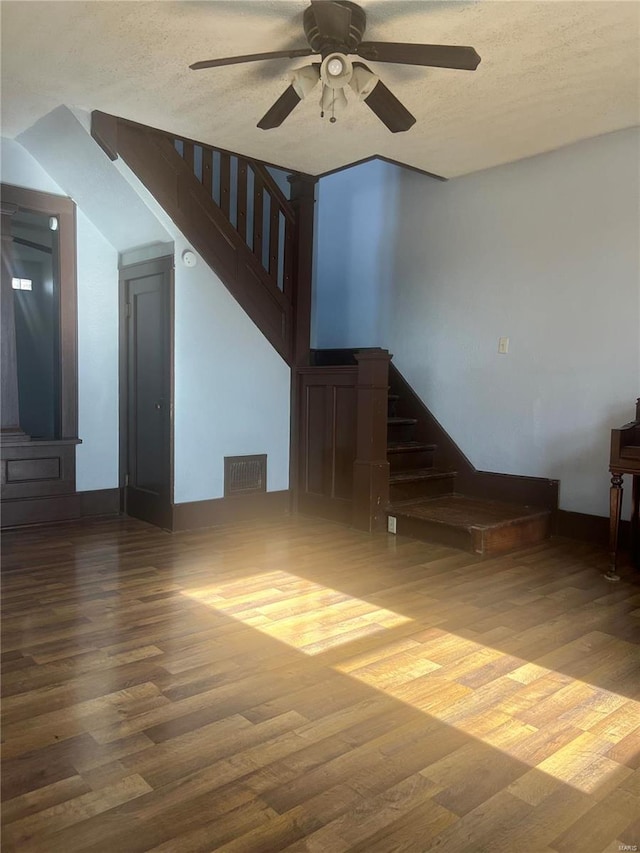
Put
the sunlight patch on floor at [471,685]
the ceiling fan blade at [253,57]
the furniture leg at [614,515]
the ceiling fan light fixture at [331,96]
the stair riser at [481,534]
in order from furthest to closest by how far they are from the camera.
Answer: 1. the stair riser at [481,534]
2. the furniture leg at [614,515]
3. the ceiling fan light fixture at [331,96]
4. the ceiling fan blade at [253,57]
5. the sunlight patch on floor at [471,685]

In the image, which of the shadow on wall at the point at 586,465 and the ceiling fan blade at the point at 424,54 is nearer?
the ceiling fan blade at the point at 424,54

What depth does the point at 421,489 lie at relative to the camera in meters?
4.87

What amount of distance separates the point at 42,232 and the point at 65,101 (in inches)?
60.5

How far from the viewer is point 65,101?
12.3 feet

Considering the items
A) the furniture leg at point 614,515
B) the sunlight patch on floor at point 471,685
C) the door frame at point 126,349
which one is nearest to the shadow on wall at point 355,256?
the door frame at point 126,349

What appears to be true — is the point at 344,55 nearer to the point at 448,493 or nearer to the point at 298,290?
the point at 298,290

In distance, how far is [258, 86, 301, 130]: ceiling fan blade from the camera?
305cm

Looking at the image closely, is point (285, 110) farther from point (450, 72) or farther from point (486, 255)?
point (486, 255)

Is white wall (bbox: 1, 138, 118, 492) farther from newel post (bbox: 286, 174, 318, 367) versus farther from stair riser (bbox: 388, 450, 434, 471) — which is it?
stair riser (bbox: 388, 450, 434, 471)

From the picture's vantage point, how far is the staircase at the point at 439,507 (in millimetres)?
4031

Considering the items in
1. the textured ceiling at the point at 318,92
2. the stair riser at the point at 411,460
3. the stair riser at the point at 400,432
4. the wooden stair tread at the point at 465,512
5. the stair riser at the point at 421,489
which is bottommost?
the wooden stair tread at the point at 465,512

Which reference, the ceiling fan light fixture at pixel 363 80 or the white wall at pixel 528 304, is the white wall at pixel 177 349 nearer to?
the white wall at pixel 528 304

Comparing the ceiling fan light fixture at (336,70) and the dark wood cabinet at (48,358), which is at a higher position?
the ceiling fan light fixture at (336,70)

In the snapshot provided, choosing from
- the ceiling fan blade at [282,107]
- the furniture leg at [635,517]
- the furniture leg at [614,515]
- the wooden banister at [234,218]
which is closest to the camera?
the ceiling fan blade at [282,107]
